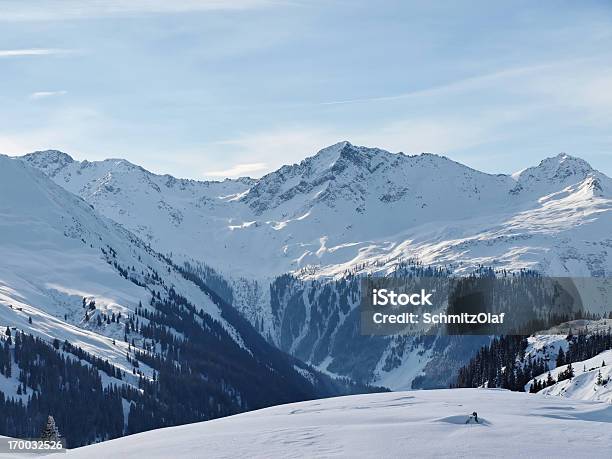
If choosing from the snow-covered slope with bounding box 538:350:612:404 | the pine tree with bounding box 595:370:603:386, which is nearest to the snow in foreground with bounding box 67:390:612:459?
the snow-covered slope with bounding box 538:350:612:404

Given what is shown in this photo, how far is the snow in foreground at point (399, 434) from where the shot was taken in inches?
1358

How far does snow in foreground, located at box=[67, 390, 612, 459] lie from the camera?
3450 centimetres

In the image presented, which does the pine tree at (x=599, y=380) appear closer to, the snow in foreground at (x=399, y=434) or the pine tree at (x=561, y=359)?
the pine tree at (x=561, y=359)

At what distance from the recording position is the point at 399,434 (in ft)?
123

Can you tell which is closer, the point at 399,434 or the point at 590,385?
the point at 399,434

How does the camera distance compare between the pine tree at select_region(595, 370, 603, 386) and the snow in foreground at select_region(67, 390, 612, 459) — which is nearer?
the snow in foreground at select_region(67, 390, 612, 459)

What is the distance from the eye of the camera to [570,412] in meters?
45.8

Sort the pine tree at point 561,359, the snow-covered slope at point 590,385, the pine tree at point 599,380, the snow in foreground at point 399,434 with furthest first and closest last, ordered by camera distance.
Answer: the pine tree at point 561,359 < the pine tree at point 599,380 < the snow-covered slope at point 590,385 < the snow in foreground at point 399,434

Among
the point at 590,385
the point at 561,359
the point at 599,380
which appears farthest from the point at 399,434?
the point at 561,359

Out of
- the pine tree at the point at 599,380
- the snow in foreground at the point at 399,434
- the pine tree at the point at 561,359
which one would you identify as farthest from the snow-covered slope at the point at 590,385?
the snow in foreground at the point at 399,434

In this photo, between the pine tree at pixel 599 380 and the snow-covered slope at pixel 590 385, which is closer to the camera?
Result: the snow-covered slope at pixel 590 385

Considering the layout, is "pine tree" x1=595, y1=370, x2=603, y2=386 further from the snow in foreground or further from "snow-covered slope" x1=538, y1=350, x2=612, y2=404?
the snow in foreground

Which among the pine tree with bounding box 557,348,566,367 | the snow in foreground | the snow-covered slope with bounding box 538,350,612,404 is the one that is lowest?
the pine tree with bounding box 557,348,566,367

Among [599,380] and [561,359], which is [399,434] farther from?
[561,359]
